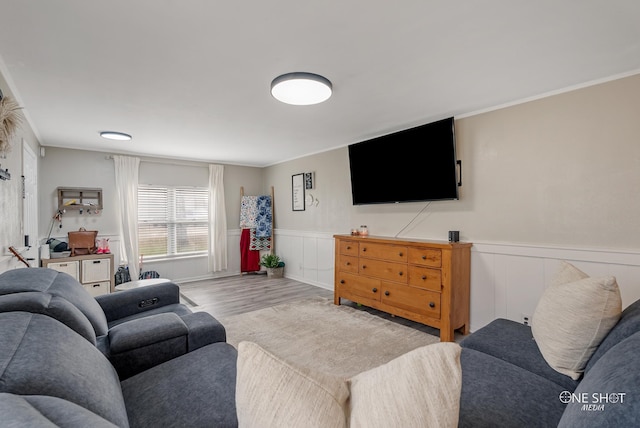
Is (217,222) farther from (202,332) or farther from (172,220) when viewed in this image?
(202,332)

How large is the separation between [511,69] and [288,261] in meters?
4.66

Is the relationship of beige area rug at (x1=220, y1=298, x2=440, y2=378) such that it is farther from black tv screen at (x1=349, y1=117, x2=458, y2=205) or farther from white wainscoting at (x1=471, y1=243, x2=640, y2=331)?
black tv screen at (x1=349, y1=117, x2=458, y2=205)

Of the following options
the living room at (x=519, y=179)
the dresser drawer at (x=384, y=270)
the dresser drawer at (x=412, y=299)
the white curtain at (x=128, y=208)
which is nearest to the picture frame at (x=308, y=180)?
the living room at (x=519, y=179)

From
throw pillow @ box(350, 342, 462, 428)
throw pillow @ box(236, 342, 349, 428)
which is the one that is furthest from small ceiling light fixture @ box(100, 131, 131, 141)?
throw pillow @ box(350, 342, 462, 428)

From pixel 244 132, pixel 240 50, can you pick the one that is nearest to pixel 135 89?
pixel 240 50

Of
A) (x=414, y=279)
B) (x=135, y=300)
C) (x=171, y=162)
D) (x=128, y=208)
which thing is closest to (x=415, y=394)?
(x=135, y=300)

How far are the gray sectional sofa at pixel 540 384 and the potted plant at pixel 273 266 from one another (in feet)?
14.1

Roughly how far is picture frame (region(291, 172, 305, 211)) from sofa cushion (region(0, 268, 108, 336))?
12.6ft

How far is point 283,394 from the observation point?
589mm

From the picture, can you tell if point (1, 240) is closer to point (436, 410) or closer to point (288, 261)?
point (436, 410)

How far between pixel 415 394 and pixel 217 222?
567 cm

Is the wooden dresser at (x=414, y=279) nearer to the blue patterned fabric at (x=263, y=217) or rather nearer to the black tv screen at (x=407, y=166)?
the black tv screen at (x=407, y=166)

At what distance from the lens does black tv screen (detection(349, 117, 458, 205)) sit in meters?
3.15

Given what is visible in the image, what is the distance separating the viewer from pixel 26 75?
221 centimetres
